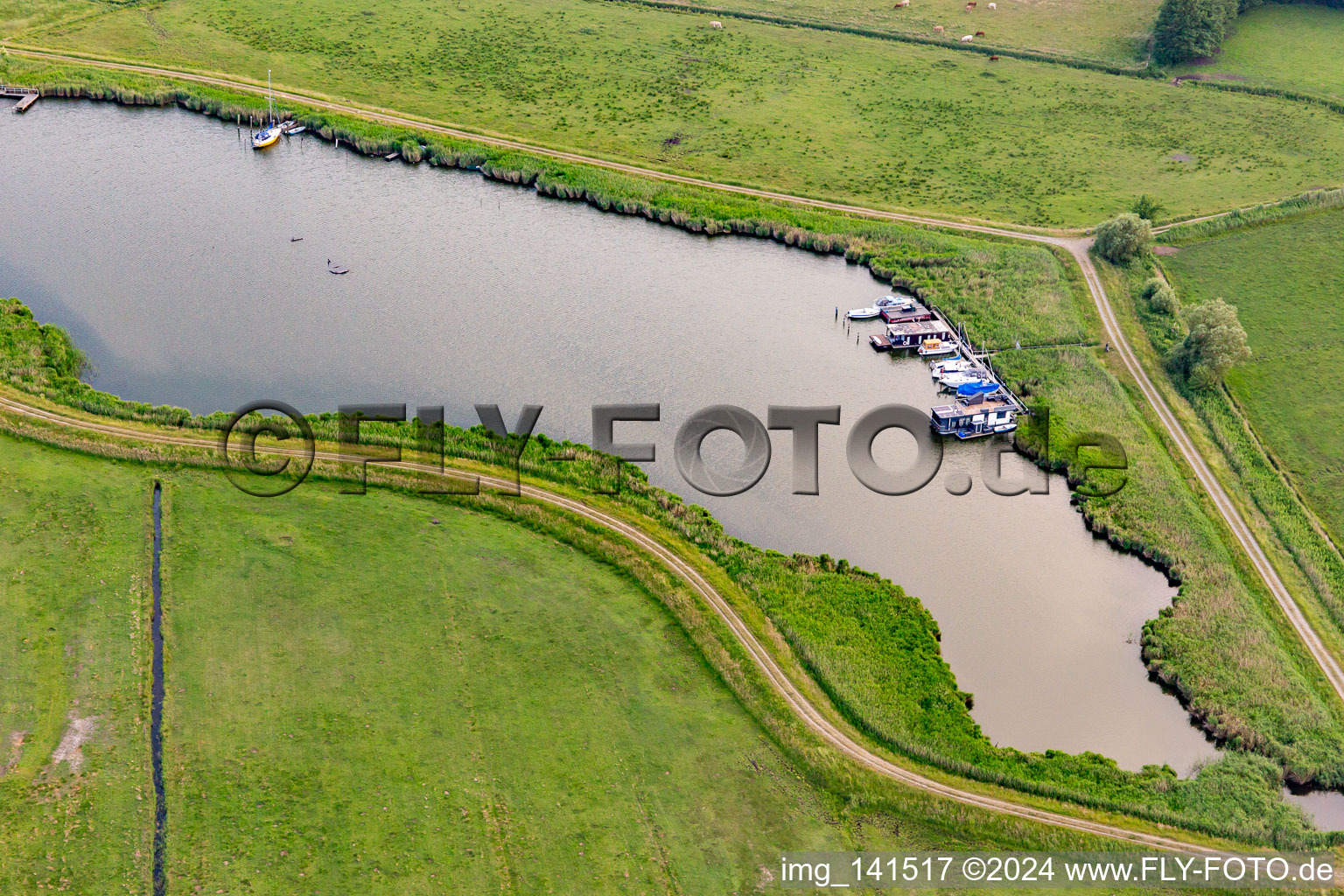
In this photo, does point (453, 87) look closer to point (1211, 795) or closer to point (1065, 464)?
point (1065, 464)

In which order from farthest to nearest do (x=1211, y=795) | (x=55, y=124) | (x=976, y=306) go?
(x=55, y=124) → (x=976, y=306) → (x=1211, y=795)

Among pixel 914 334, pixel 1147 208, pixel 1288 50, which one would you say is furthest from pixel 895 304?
pixel 1288 50

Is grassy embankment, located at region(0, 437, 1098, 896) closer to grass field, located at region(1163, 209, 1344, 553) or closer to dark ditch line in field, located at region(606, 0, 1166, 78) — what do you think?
grass field, located at region(1163, 209, 1344, 553)

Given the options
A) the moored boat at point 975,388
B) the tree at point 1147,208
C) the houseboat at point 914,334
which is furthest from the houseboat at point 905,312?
the tree at point 1147,208

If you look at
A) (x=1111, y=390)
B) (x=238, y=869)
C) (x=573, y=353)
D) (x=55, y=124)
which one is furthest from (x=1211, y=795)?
(x=55, y=124)

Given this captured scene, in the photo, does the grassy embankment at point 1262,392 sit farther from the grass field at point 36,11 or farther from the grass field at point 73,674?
the grass field at point 36,11
